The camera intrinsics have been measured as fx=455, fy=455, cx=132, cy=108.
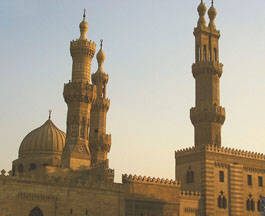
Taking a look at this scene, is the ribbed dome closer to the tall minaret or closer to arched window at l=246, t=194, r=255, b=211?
the tall minaret

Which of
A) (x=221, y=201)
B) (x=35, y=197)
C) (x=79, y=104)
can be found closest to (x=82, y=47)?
(x=79, y=104)

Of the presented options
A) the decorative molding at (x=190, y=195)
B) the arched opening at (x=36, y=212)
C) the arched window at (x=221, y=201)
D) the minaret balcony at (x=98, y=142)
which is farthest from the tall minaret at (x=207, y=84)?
the arched opening at (x=36, y=212)

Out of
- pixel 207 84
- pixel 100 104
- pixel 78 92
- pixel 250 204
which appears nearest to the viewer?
pixel 250 204

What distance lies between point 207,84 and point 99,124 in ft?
41.8

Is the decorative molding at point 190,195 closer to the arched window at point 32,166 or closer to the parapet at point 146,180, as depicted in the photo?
the parapet at point 146,180

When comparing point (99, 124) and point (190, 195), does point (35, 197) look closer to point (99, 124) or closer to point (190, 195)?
point (190, 195)

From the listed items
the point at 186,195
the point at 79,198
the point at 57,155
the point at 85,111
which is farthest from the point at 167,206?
the point at 57,155

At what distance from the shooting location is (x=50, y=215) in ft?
107

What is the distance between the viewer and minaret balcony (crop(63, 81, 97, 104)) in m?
42.2

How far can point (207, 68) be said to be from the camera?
150 feet

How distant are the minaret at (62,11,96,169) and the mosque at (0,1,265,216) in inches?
3.6

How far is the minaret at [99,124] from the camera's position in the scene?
161 feet

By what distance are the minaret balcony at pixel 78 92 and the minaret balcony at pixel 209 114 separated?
33.6 ft

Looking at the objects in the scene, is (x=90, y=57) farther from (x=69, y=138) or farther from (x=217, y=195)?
(x=217, y=195)
